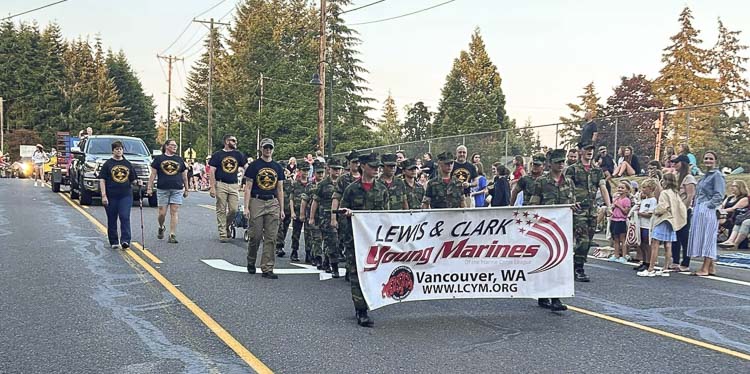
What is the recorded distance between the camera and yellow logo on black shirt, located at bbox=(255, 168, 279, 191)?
32.3 feet

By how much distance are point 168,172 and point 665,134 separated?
12943 millimetres

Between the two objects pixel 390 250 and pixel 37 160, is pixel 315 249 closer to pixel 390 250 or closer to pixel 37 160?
pixel 390 250

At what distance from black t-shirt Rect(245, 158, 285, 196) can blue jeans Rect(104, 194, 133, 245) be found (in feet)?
11.7

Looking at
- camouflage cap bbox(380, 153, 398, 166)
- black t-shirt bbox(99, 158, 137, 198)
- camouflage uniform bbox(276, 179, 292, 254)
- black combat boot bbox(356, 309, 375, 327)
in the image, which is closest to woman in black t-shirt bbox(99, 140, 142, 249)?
black t-shirt bbox(99, 158, 137, 198)

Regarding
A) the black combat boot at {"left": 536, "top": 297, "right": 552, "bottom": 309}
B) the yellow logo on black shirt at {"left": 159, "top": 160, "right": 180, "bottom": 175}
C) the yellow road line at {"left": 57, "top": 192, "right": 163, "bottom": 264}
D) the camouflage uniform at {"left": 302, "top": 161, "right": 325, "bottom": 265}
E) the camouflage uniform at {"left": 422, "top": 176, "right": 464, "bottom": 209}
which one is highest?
the yellow logo on black shirt at {"left": 159, "top": 160, "right": 180, "bottom": 175}

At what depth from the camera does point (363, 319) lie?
23.3ft

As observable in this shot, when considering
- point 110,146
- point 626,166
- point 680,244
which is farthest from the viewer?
point 110,146

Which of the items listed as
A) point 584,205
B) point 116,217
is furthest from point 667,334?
point 116,217

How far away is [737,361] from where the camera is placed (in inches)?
236

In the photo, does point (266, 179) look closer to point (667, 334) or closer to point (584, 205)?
point (584, 205)

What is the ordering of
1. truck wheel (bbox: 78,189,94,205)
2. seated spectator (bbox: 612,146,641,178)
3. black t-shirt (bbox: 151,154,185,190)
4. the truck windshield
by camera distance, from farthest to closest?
the truck windshield, truck wheel (bbox: 78,189,94,205), seated spectator (bbox: 612,146,641,178), black t-shirt (bbox: 151,154,185,190)

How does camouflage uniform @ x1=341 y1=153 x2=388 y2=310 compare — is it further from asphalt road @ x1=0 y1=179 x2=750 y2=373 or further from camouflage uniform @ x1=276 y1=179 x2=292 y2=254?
camouflage uniform @ x1=276 y1=179 x2=292 y2=254

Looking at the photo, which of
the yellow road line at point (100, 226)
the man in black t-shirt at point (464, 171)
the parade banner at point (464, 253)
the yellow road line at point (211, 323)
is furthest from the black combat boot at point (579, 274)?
the yellow road line at point (100, 226)

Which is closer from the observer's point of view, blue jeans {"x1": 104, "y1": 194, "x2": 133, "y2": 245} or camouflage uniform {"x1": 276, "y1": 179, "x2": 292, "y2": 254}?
camouflage uniform {"x1": 276, "y1": 179, "x2": 292, "y2": 254}
